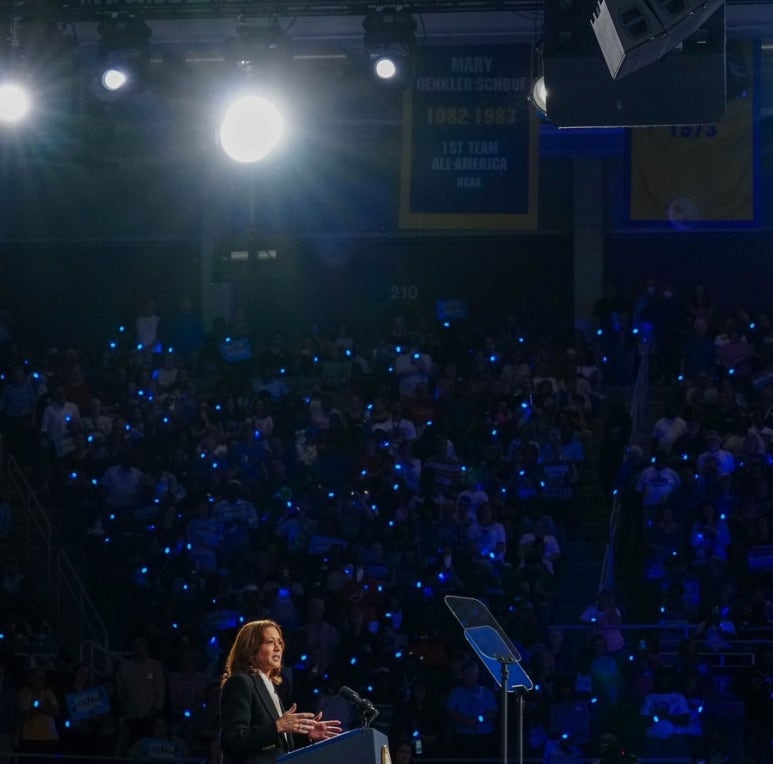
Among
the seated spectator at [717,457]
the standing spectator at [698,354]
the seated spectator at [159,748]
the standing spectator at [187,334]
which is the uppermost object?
the standing spectator at [187,334]

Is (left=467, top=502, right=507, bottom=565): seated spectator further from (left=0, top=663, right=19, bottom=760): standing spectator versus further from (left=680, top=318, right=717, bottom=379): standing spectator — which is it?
(left=680, top=318, right=717, bottom=379): standing spectator

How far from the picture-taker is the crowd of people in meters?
12.8

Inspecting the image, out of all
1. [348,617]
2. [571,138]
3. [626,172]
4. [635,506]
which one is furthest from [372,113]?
[348,617]

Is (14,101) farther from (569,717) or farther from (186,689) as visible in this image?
(569,717)

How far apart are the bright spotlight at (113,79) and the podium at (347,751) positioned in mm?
7811

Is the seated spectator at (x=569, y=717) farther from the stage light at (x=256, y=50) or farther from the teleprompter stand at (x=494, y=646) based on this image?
the stage light at (x=256, y=50)

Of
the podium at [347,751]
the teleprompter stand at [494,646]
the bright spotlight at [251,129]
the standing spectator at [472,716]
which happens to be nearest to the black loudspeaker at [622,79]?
the teleprompter stand at [494,646]

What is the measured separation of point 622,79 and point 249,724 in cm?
392

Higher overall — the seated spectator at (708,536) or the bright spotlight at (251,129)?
the bright spotlight at (251,129)

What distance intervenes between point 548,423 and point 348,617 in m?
3.72

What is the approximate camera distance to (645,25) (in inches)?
273

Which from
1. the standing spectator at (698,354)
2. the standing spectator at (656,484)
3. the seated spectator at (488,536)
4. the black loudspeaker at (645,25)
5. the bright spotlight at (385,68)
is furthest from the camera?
the standing spectator at (698,354)

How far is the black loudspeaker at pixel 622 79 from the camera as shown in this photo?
306 inches

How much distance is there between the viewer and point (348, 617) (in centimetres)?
1364
